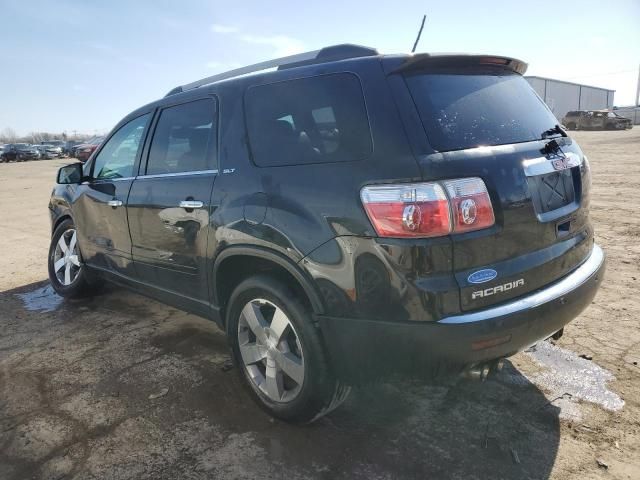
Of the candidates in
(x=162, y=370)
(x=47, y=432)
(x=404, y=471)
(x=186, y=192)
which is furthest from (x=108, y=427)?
(x=404, y=471)

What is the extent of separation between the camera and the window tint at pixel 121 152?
3.82m

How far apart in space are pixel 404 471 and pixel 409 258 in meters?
1.05

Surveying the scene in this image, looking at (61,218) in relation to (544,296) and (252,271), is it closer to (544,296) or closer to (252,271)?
(252,271)

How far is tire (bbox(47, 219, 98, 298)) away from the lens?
486cm

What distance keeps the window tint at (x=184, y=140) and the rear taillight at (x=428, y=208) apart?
51.2 inches

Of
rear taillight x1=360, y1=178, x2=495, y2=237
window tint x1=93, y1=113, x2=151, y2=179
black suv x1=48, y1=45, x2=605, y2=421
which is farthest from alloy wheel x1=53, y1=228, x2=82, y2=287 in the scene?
rear taillight x1=360, y1=178, x2=495, y2=237

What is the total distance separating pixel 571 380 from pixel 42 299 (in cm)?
495

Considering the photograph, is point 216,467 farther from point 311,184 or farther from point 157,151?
point 157,151

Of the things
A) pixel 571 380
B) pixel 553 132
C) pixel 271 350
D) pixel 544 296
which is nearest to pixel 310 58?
pixel 553 132

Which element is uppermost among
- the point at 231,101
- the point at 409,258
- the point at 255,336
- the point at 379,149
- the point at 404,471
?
the point at 231,101

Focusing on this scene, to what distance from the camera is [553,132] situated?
2.78 metres

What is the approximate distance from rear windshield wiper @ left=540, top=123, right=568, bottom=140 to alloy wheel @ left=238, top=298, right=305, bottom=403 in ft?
5.59

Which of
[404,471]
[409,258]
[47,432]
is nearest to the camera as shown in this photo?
[409,258]

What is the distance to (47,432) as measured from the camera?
9.08 feet
